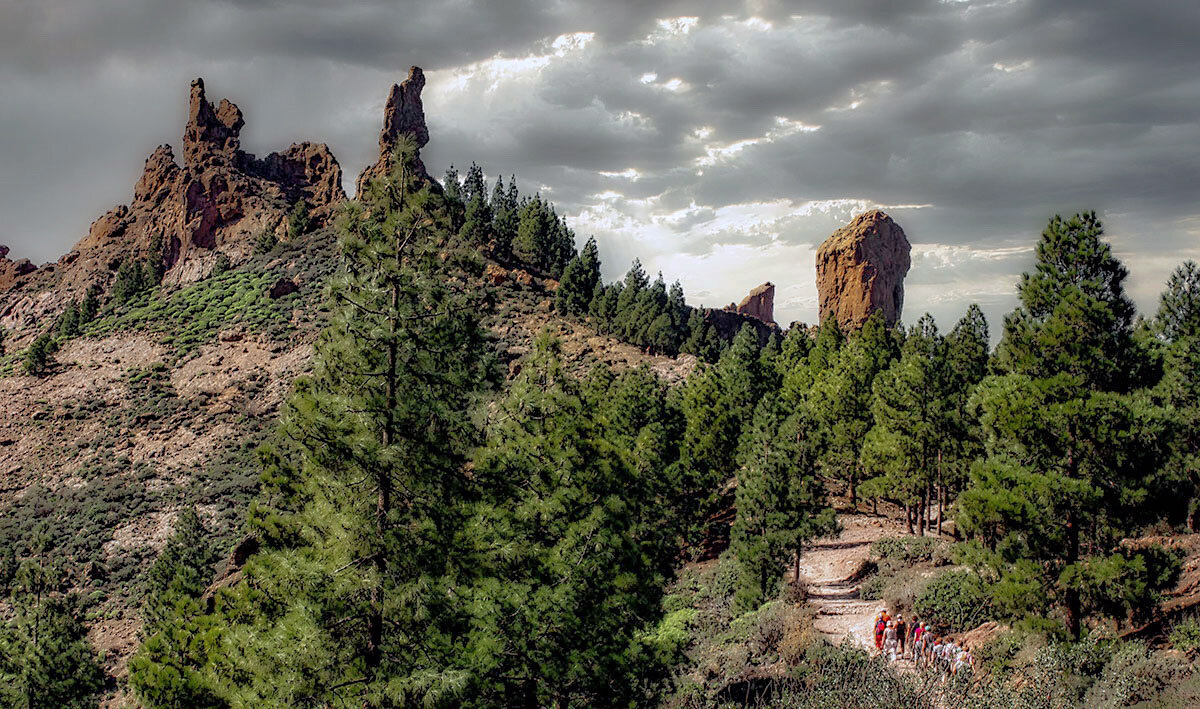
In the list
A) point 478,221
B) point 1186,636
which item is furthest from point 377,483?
point 478,221

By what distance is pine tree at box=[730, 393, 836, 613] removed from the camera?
1041 inches

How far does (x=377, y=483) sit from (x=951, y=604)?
18.5m

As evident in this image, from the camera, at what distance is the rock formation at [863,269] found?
142 metres

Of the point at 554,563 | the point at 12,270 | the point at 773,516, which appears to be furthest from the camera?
the point at 12,270

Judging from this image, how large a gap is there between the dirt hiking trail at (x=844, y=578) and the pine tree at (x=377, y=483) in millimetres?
14595

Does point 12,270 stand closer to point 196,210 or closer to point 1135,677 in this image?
point 196,210

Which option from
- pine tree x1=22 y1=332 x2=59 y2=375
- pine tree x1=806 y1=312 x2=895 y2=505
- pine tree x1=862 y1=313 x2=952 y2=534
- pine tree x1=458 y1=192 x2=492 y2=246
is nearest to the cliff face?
pine tree x1=22 y1=332 x2=59 y2=375

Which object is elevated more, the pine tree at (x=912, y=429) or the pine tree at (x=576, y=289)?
the pine tree at (x=576, y=289)

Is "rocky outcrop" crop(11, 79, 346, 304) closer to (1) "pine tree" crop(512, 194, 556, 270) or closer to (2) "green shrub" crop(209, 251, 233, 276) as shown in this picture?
(2) "green shrub" crop(209, 251, 233, 276)

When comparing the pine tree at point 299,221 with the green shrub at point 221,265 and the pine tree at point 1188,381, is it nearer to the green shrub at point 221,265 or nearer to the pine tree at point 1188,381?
the green shrub at point 221,265

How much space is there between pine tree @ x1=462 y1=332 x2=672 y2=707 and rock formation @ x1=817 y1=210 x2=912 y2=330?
5082 inches

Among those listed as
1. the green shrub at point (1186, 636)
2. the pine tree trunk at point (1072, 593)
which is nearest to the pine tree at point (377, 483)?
the pine tree trunk at point (1072, 593)

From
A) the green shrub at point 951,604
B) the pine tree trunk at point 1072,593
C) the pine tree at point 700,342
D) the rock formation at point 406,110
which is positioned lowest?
the green shrub at point 951,604

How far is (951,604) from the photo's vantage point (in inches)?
822
